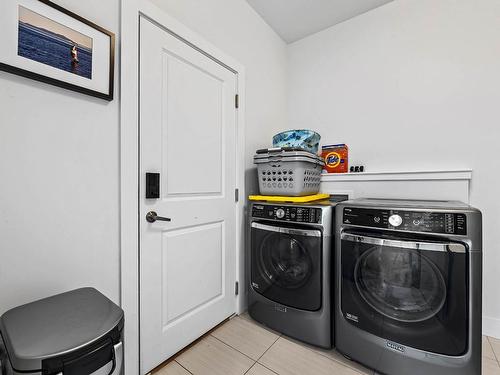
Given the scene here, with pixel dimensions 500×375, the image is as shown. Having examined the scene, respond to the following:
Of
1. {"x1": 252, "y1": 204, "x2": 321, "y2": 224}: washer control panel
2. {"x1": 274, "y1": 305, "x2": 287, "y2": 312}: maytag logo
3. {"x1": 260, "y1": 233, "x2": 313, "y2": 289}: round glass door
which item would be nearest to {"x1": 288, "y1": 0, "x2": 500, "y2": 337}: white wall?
{"x1": 252, "y1": 204, "x2": 321, "y2": 224}: washer control panel

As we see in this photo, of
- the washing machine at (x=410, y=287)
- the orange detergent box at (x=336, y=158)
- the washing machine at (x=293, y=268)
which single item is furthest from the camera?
the orange detergent box at (x=336, y=158)

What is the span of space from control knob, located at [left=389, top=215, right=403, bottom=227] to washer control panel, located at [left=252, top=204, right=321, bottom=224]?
15.5 inches

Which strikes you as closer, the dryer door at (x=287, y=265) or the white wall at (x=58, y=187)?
the white wall at (x=58, y=187)

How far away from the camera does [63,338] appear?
2.17ft

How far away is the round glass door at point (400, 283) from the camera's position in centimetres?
118

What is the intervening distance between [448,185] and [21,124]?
252 cm

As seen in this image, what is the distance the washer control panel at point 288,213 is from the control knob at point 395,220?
39 centimetres

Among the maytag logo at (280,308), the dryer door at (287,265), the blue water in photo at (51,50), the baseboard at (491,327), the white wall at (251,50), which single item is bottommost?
the baseboard at (491,327)

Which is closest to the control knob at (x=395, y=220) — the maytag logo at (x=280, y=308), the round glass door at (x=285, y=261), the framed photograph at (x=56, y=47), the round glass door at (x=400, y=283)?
the round glass door at (x=400, y=283)

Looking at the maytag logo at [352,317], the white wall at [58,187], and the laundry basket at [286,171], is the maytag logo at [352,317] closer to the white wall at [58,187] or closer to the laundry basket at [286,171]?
the laundry basket at [286,171]

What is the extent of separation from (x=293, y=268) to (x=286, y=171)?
691 millimetres

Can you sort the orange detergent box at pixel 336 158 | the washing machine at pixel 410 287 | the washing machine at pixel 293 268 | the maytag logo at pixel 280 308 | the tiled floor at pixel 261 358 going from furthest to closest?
the orange detergent box at pixel 336 158 → the maytag logo at pixel 280 308 → the washing machine at pixel 293 268 → the tiled floor at pixel 261 358 → the washing machine at pixel 410 287

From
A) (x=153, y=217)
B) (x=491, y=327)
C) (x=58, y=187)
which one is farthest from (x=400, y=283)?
(x=58, y=187)

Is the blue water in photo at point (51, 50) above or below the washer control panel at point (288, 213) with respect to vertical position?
above
